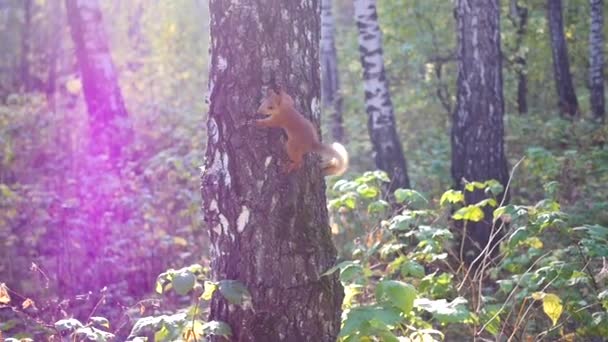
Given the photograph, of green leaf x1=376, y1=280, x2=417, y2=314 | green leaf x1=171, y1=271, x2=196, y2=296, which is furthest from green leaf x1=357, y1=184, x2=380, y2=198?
green leaf x1=171, y1=271, x2=196, y2=296

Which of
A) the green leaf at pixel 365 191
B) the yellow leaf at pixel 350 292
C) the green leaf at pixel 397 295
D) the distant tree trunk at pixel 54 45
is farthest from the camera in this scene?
the distant tree trunk at pixel 54 45

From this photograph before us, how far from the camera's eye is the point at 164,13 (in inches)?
883

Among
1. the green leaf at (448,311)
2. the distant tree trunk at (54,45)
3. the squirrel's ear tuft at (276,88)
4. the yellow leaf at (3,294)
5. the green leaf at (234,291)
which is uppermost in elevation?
the distant tree trunk at (54,45)

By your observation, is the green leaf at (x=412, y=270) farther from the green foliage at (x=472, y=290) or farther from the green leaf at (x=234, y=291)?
the green leaf at (x=234, y=291)

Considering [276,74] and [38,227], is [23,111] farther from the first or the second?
[276,74]

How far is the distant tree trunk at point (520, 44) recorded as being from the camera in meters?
15.2

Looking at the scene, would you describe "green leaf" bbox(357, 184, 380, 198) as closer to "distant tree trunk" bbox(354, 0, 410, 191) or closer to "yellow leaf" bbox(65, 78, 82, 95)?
"distant tree trunk" bbox(354, 0, 410, 191)

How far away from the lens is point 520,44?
52.0 ft

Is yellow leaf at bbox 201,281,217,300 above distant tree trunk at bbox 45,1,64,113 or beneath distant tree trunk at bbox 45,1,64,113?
beneath

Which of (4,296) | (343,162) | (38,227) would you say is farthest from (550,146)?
(4,296)

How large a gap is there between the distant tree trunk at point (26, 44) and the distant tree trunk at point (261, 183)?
17.6 meters

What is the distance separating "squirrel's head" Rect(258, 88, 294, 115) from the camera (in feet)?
9.97

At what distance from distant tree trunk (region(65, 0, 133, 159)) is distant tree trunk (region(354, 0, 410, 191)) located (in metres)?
4.76

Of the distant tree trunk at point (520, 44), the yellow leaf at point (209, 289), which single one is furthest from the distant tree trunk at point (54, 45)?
the yellow leaf at point (209, 289)
